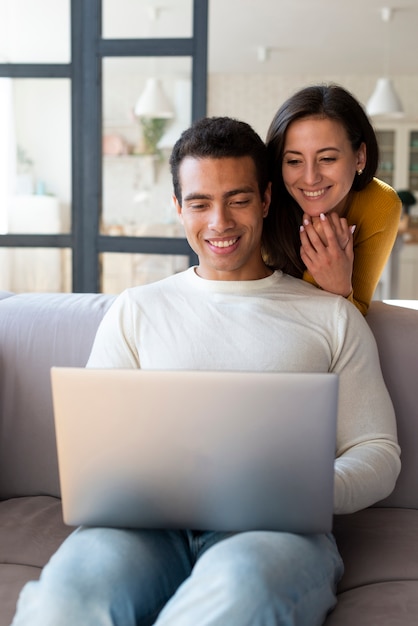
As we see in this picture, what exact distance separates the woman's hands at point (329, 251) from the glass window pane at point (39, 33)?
8.58 ft

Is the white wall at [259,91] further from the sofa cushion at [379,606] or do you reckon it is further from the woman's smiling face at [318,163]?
the sofa cushion at [379,606]

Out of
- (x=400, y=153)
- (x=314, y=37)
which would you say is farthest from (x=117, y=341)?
(x=400, y=153)

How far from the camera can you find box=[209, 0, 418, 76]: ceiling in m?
6.39

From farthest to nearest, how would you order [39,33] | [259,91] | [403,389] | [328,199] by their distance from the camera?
[259,91], [39,33], [403,389], [328,199]

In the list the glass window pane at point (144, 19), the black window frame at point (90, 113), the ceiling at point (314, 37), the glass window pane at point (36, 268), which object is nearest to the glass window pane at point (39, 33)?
the black window frame at point (90, 113)

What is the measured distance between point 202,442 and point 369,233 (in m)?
0.89

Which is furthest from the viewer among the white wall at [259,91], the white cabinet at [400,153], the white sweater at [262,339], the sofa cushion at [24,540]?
the white wall at [259,91]

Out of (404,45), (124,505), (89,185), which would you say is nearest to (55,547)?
(124,505)

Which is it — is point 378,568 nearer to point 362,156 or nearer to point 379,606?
point 379,606

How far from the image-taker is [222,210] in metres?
1.68

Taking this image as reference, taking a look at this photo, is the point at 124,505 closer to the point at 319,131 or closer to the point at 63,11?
the point at 319,131

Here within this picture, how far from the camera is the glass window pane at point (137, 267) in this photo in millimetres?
4086

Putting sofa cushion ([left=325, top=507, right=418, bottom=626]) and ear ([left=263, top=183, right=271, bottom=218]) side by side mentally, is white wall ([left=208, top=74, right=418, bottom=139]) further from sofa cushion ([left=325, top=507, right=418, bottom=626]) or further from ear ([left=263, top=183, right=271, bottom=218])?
sofa cushion ([left=325, top=507, right=418, bottom=626])

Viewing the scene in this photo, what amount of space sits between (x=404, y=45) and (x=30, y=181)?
15.4 ft
